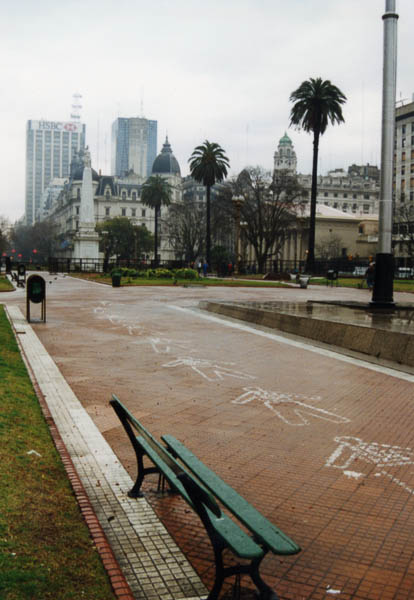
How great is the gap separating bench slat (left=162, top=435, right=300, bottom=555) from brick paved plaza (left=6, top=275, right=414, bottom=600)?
0.48 m

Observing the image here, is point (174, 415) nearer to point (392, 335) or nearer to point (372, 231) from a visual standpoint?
point (392, 335)

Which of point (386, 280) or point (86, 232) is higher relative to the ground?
point (86, 232)

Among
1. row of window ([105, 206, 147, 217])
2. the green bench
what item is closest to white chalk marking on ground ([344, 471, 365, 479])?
the green bench

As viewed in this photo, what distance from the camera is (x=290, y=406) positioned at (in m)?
7.63

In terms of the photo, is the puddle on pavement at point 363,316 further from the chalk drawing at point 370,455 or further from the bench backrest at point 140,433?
the bench backrest at point 140,433

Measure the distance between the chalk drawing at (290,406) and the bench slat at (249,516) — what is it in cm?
314

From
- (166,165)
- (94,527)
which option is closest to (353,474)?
(94,527)

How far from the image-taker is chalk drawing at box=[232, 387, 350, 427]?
7.04 metres

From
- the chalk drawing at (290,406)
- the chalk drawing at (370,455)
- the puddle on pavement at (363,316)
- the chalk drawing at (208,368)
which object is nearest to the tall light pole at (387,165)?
the puddle on pavement at (363,316)

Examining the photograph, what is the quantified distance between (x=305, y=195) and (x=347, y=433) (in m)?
64.3

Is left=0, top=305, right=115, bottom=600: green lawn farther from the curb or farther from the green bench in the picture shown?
the green bench

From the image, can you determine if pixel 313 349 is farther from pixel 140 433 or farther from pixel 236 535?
pixel 236 535

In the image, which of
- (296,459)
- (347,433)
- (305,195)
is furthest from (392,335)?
(305,195)

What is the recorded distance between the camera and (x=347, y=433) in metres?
6.49
